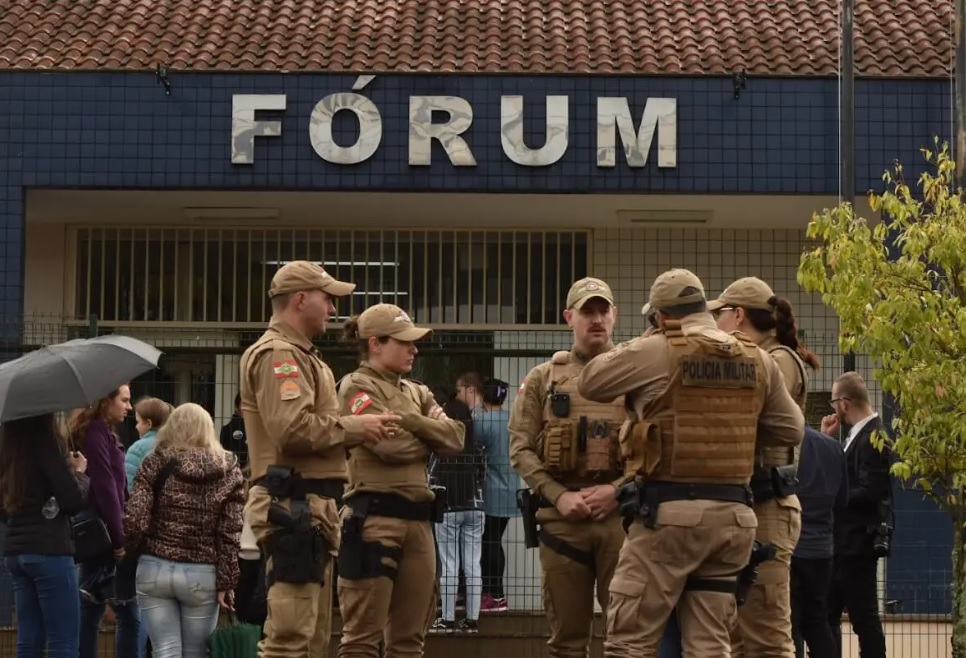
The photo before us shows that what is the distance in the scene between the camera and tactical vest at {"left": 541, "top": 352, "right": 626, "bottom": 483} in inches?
341

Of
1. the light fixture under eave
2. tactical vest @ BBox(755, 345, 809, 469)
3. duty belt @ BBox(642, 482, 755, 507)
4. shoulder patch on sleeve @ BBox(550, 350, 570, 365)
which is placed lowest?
duty belt @ BBox(642, 482, 755, 507)

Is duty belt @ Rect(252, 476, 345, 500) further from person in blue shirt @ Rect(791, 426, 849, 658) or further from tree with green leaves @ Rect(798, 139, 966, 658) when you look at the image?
tree with green leaves @ Rect(798, 139, 966, 658)

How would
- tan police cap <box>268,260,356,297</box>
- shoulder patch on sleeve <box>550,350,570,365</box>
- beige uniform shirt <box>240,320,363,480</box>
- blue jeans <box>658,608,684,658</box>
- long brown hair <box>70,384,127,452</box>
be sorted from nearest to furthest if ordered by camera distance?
blue jeans <box>658,608,684,658</box>
beige uniform shirt <box>240,320,363,480</box>
tan police cap <box>268,260,356,297</box>
shoulder patch on sleeve <box>550,350,570,365</box>
long brown hair <box>70,384,127,452</box>

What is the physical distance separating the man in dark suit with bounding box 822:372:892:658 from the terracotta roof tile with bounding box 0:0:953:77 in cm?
644

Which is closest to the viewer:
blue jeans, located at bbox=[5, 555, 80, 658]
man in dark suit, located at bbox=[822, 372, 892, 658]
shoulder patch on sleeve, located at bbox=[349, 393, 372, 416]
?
shoulder patch on sleeve, located at bbox=[349, 393, 372, 416]

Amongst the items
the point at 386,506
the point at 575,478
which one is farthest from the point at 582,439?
the point at 386,506

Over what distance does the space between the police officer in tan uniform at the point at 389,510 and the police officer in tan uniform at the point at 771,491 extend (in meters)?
1.63

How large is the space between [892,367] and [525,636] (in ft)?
11.2

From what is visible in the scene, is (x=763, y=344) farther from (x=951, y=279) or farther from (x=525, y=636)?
(x=525, y=636)

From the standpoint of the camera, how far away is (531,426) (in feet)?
29.5

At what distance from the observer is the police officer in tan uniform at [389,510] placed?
8.64 meters

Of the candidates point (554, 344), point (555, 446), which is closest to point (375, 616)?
point (555, 446)

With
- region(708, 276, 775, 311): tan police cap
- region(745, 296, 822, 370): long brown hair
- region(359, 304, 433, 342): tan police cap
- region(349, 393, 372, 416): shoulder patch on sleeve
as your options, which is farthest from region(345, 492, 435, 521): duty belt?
region(745, 296, 822, 370): long brown hair

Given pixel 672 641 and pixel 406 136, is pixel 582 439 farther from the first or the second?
pixel 406 136
